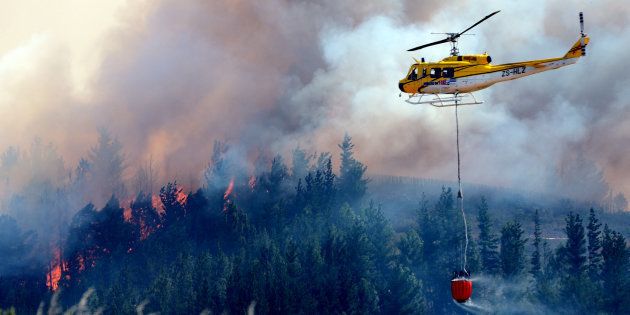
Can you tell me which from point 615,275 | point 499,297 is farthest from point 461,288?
point 499,297

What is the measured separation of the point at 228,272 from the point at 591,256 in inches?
3021

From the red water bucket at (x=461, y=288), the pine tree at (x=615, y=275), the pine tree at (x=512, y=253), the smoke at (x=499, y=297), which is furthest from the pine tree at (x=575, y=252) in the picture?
the red water bucket at (x=461, y=288)

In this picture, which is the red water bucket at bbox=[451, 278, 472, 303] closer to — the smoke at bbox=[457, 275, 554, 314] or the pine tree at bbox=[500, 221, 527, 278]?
the smoke at bbox=[457, 275, 554, 314]

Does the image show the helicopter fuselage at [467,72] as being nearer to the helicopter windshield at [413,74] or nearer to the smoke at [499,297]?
the helicopter windshield at [413,74]

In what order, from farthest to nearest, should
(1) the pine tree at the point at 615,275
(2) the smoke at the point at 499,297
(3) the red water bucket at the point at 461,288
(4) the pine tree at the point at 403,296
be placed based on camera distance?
1. (2) the smoke at the point at 499,297
2. (4) the pine tree at the point at 403,296
3. (1) the pine tree at the point at 615,275
4. (3) the red water bucket at the point at 461,288

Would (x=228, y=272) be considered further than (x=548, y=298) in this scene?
Yes

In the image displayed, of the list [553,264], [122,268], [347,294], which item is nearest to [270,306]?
[347,294]

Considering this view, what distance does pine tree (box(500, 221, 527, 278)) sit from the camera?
179 meters

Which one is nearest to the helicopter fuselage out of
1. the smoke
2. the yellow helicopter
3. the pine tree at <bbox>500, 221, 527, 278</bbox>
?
the yellow helicopter

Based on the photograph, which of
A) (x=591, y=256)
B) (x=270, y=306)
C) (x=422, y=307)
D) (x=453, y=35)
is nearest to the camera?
(x=453, y=35)

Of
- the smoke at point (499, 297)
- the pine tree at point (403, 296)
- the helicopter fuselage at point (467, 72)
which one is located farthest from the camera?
the smoke at point (499, 297)

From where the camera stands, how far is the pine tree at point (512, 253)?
179 m

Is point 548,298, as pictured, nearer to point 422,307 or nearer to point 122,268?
point 422,307

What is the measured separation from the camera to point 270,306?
15788cm
